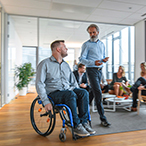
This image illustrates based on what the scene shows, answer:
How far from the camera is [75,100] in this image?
1673 mm

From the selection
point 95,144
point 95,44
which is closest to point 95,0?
point 95,44

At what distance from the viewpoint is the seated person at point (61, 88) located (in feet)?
5.40

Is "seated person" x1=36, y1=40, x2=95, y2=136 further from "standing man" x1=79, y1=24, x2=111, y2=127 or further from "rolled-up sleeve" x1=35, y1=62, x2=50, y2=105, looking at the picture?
"standing man" x1=79, y1=24, x2=111, y2=127

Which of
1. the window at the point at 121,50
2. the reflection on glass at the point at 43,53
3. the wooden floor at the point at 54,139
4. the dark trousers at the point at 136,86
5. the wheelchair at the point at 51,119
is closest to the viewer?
the wheelchair at the point at 51,119

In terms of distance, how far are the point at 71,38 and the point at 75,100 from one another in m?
3.44

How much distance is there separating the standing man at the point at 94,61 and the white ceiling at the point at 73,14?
1.53 m

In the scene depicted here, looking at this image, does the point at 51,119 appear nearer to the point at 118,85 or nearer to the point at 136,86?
the point at 136,86

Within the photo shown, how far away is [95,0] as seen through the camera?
3375 mm

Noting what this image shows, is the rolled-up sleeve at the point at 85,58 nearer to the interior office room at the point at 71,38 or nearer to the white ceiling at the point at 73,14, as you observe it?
the interior office room at the point at 71,38

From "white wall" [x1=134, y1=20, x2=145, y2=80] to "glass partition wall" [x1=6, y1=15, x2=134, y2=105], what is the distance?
10.0 inches

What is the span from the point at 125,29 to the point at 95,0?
7.40 feet

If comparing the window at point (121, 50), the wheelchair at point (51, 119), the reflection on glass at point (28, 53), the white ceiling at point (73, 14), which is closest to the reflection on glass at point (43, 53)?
the white ceiling at point (73, 14)

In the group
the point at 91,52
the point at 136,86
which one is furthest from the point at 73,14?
the point at 136,86

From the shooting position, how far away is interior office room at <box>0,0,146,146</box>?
1.92 meters
